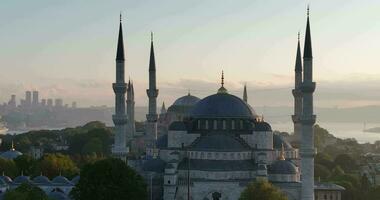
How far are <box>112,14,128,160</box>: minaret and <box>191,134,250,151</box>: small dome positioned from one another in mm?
6260

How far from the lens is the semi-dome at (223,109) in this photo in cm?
5412

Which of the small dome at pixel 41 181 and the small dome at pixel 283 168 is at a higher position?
the small dome at pixel 283 168

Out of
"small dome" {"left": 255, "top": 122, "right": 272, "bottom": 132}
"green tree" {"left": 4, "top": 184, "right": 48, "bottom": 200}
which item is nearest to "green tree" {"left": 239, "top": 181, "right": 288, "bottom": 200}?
"small dome" {"left": 255, "top": 122, "right": 272, "bottom": 132}

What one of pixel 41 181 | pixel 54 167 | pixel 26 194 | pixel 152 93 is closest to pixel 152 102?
pixel 152 93

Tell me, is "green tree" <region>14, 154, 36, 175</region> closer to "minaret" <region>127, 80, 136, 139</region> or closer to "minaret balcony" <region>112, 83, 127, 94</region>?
"minaret balcony" <region>112, 83, 127, 94</region>

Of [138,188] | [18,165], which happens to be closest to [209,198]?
[138,188]

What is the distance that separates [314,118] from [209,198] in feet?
27.0

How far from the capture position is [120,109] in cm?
5478

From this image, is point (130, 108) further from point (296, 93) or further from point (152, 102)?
point (296, 93)

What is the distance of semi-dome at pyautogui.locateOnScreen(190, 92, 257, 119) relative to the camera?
54.1 m

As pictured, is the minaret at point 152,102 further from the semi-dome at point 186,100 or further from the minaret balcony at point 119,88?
the semi-dome at point 186,100

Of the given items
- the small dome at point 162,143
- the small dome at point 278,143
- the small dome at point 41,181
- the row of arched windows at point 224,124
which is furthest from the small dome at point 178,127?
the small dome at point 41,181

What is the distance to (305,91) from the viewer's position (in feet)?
158

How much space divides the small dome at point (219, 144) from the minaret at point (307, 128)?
449 centimetres
